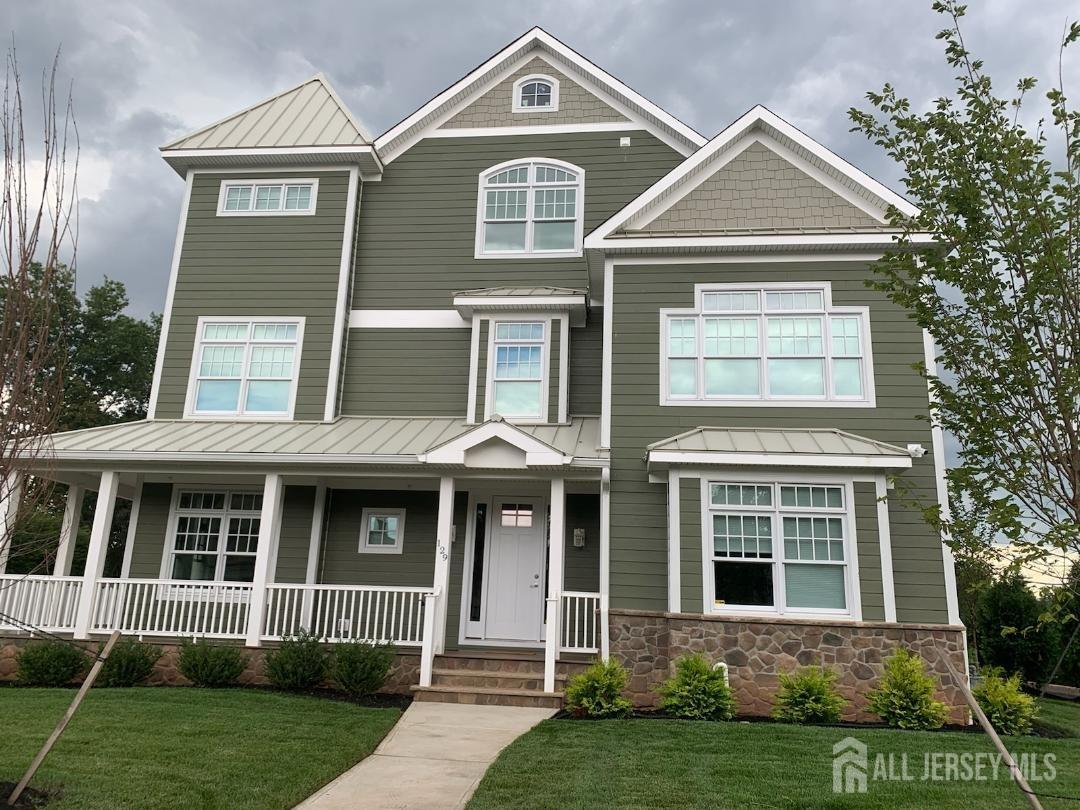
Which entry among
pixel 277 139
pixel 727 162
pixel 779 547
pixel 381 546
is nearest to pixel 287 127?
pixel 277 139

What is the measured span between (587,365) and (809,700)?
619 cm

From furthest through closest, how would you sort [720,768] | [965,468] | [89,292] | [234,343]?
→ 1. [89,292]
2. [234,343]
3. [720,768]
4. [965,468]

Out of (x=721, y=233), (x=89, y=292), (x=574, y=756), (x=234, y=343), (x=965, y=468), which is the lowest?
(x=574, y=756)

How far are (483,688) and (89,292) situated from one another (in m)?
26.5

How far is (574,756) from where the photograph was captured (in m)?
6.66

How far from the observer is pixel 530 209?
43.8ft

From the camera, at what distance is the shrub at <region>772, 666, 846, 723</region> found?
8.21m

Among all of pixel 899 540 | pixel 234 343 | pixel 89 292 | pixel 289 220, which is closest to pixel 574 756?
pixel 899 540

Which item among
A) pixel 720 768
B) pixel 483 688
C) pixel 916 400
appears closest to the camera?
pixel 720 768

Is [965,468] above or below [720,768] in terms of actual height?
above

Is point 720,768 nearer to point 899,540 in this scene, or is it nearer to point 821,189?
point 899,540

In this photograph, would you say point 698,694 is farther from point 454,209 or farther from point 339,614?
point 454,209

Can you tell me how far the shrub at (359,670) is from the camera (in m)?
9.41

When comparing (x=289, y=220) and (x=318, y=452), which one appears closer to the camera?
(x=318, y=452)
